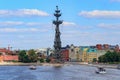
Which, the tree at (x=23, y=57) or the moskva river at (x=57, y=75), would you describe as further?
the tree at (x=23, y=57)

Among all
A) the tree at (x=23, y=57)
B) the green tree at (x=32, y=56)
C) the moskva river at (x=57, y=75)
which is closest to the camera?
the moskva river at (x=57, y=75)

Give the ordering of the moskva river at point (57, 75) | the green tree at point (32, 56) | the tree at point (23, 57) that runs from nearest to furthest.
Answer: the moskva river at point (57, 75), the green tree at point (32, 56), the tree at point (23, 57)

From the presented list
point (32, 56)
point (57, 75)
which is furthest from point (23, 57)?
point (57, 75)

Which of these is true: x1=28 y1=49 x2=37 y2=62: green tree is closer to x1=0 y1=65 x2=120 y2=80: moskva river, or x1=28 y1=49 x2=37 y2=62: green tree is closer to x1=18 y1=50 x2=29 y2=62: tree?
x1=18 y1=50 x2=29 y2=62: tree

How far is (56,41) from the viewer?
15725 cm

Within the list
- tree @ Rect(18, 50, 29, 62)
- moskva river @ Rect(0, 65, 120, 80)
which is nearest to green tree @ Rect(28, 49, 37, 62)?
tree @ Rect(18, 50, 29, 62)

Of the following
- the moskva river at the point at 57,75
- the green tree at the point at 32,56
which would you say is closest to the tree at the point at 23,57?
the green tree at the point at 32,56

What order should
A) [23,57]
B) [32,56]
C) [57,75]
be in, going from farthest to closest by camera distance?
1. [23,57]
2. [32,56]
3. [57,75]

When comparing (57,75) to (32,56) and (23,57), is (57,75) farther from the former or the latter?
(23,57)

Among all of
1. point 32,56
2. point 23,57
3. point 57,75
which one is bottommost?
point 57,75

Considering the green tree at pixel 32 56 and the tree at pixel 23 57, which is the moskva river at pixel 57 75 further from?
the tree at pixel 23 57

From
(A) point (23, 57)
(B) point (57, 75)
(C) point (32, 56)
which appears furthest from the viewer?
(A) point (23, 57)

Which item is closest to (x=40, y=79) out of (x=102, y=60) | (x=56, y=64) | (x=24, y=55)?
(x=56, y=64)

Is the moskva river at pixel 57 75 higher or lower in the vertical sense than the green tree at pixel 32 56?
lower
